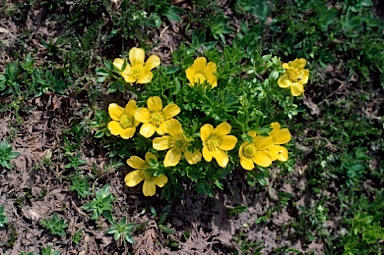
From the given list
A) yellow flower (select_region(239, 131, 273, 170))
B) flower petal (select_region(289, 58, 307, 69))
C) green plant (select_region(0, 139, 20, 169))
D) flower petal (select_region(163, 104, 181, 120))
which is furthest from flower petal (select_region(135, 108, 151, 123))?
flower petal (select_region(289, 58, 307, 69))

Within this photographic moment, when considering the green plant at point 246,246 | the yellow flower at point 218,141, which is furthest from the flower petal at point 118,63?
the green plant at point 246,246

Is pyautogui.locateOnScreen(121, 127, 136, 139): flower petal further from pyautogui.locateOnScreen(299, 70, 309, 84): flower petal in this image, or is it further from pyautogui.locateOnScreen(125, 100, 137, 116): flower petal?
pyautogui.locateOnScreen(299, 70, 309, 84): flower petal

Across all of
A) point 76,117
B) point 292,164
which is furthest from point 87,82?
point 292,164

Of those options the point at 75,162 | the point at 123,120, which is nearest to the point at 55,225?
the point at 75,162

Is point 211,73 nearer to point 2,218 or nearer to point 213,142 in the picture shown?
point 213,142

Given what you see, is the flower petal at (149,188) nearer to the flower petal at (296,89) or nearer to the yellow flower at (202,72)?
the yellow flower at (202,72)
